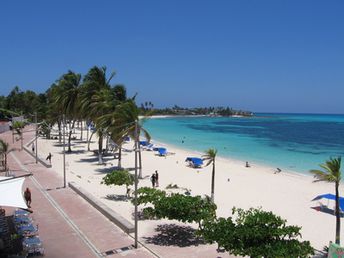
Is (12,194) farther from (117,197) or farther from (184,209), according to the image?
(117,197)

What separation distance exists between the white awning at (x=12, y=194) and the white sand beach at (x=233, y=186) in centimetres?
489

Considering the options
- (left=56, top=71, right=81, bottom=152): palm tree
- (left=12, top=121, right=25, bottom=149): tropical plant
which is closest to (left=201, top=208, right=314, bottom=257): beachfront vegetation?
(left=56, top=71, right=81, bottom=152): palm tree

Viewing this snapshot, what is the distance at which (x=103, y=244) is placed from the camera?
12.9m

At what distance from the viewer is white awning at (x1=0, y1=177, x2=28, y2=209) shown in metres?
10.7

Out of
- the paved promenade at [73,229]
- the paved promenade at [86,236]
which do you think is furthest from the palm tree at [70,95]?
the paved promenade at [86,236]

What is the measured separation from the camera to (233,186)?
2670 centimetres

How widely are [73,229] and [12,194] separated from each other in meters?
3.86

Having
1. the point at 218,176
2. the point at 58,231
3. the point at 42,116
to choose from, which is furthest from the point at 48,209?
the point at 42,116

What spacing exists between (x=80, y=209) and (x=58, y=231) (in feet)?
10.5

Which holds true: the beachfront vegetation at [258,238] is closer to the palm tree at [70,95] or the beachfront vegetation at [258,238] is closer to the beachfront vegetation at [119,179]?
the beachfront vegetation at [119,179]

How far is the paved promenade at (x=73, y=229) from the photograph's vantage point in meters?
12.2

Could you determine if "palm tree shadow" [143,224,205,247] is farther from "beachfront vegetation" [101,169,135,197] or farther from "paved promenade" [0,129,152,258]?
"beachfront vegetation" [101,169,135,197]

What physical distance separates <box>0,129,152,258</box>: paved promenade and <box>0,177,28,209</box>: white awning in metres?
2.17

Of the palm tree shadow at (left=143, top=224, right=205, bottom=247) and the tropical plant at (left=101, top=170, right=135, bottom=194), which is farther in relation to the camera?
the tropical plant at (left=101, top=170, right=135, bottom=194)
